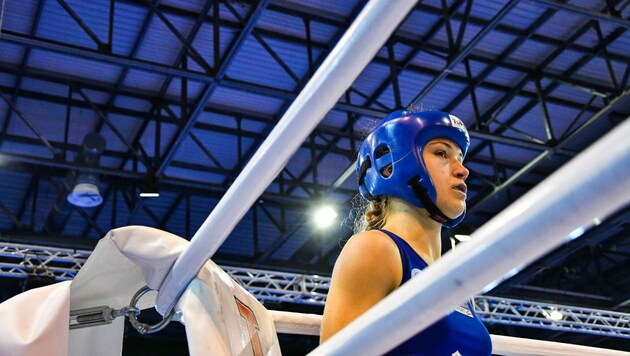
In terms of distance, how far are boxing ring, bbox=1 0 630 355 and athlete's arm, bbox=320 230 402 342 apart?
0.37 meters

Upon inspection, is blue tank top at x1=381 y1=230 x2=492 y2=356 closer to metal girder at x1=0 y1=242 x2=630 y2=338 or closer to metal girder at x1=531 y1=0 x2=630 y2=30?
metal girder at x1=531 y1=0 x2=630 y2=30

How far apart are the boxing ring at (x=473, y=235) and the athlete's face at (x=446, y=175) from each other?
65cm

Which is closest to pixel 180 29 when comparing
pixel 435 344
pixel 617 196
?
pixel 435 344

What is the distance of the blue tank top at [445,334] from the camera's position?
129 centimetres

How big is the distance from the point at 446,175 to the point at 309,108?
2.65 ft

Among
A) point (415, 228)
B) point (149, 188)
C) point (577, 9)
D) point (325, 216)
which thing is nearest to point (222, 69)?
point (149, 188)

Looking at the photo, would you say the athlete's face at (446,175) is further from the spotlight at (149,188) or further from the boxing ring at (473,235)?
the spotlight at (149,188)

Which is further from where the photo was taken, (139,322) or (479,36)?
(479,36)

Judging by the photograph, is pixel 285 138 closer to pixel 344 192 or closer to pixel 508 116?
pixel 508 116

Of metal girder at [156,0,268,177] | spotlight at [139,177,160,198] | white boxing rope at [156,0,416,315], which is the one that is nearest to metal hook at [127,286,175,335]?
white boxing rope at [156,0,416,315]

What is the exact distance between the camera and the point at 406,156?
150cm

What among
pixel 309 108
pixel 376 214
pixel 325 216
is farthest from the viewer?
pixel 325 216

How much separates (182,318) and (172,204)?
7725mm

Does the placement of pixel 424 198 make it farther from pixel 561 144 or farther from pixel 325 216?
pixel 325 216
